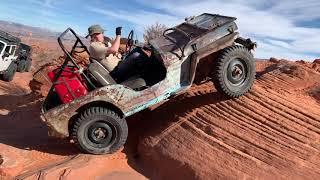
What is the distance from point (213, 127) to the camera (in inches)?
279

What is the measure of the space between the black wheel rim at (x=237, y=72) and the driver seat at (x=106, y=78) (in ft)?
4.20

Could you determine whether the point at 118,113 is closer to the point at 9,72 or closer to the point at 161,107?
the point at 161,107

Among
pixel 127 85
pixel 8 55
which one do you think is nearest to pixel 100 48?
pixel 127 85

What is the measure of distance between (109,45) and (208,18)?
1670 mm

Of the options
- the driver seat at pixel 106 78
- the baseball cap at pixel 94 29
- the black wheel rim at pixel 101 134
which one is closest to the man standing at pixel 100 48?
the baseball cap at pixel 94 29

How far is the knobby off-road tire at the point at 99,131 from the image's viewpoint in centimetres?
720

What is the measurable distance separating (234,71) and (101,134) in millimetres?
2188

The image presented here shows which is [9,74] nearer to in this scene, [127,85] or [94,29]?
[94,29]

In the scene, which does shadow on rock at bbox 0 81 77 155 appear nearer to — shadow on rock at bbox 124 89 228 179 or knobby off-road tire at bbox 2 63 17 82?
shadow on rock at bbox 124 89 228 179

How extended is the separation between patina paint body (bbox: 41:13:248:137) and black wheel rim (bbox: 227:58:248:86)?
0.30 m

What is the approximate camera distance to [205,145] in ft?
22.5

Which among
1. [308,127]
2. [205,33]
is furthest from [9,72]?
[308,127]

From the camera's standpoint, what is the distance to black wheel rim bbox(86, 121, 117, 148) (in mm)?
7289

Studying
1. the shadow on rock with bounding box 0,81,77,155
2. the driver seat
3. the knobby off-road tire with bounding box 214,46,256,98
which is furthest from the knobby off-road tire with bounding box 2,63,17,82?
the knobby off-road tire with bounding box 214,46,256,98
